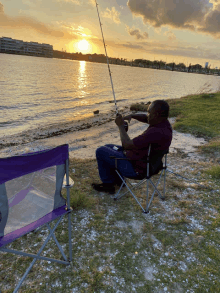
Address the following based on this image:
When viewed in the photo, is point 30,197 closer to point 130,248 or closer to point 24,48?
point 130,248

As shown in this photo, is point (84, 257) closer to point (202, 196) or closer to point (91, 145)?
point (202, 196)

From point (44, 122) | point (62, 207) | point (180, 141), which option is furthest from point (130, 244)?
point (44, 122)

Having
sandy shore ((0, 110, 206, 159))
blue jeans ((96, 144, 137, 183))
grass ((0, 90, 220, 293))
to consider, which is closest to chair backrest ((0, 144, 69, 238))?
grass ((0, 90, 220, 293))

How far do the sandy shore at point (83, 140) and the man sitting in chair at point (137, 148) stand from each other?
3.04m

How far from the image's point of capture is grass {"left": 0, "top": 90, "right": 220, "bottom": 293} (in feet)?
8.04

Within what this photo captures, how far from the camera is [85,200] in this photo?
12.9 feet

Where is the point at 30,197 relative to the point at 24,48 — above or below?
below

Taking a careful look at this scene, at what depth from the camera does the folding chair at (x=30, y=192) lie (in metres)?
1.88

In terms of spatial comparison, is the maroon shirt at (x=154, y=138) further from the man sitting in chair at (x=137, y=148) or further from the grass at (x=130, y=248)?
the grass at (x=130, y=248)

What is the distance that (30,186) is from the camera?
7.44 feet

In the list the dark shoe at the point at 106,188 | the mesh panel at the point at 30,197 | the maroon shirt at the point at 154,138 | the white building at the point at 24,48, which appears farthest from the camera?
the white building at the point at 24,48

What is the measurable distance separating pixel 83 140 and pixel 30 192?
7.40m

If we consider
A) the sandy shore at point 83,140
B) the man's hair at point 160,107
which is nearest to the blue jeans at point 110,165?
the man's hair at point 160,107

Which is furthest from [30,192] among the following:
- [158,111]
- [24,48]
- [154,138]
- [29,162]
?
[24,48]
